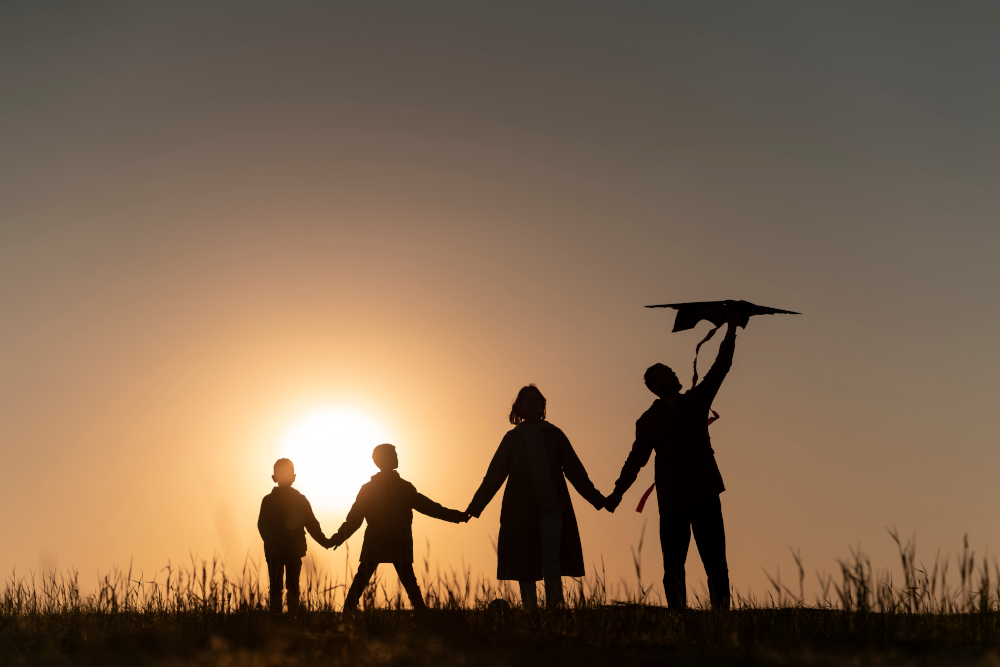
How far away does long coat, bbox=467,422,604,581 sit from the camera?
711 cm

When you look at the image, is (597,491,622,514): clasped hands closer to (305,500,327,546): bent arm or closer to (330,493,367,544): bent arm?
(330,493,367,544): bent arm

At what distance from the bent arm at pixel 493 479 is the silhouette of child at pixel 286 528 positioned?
1965 mm

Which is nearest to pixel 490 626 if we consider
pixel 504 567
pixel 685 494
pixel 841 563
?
pixel 504 567

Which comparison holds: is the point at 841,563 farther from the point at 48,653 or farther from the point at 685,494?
the point at 48,653

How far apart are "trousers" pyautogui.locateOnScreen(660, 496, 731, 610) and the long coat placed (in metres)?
0.88

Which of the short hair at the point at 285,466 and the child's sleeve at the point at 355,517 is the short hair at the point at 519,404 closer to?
the child's sleeve at the point at 355,517

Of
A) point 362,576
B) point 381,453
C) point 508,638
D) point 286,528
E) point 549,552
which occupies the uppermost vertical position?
point 381,453

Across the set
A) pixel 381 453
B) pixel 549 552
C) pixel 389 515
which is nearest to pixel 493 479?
pixel 549 552

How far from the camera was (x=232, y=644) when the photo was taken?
16.8ft

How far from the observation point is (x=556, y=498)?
7223 mm

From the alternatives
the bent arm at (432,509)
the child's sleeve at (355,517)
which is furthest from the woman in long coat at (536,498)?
the child's sleeve at (355,517)

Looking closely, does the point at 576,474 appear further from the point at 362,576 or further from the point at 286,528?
the point at 286,528

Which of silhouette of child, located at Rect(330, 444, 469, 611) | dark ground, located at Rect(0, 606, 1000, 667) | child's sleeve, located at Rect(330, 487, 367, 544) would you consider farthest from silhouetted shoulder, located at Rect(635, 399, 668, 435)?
child's sleeve, located at Rect(330, 487, 367, 544)

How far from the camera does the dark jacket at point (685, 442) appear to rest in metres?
6.59
